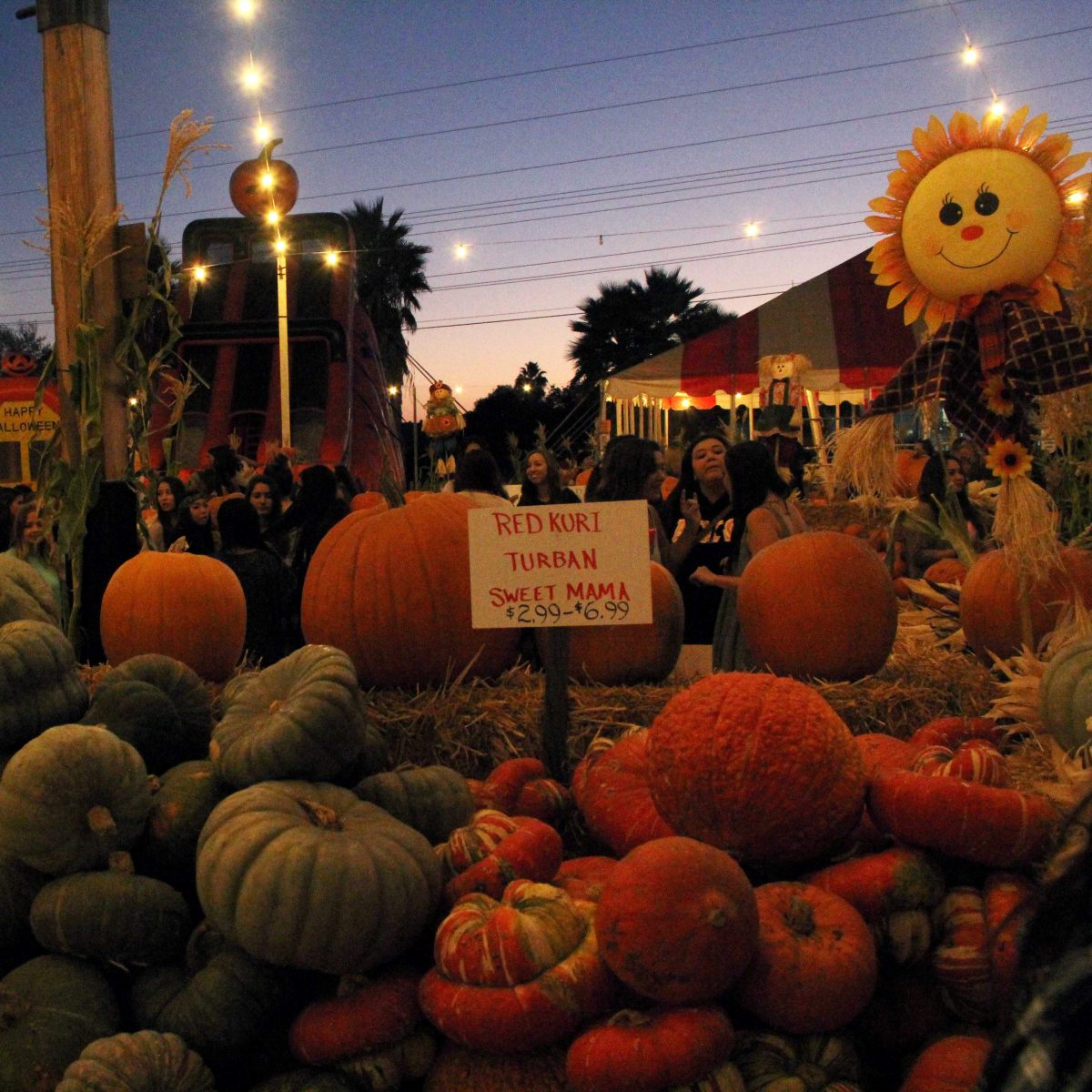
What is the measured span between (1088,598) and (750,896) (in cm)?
198

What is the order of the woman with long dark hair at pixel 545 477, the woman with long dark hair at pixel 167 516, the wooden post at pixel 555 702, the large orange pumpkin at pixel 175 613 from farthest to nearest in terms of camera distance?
the woman with long dark hair at pixel 167 516, the woman with long dark hair at pixel 545 477, the large orange pumpkin at pixel 175 613, the wooden post at pixel 555 702

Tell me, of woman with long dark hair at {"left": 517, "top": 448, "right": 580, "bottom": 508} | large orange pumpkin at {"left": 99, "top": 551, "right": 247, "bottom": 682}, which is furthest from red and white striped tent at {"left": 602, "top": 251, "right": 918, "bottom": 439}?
large orange pumpkin at {"left": 99, "top": 551, "right": 247, "bottom": 682}

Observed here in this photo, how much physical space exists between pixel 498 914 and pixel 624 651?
1.46 m

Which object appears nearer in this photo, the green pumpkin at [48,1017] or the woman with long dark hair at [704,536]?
the green pumpkin at [48,1017]

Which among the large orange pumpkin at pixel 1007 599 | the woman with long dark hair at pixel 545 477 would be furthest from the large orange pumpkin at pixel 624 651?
the woman with long dark hair at pixel 545 477

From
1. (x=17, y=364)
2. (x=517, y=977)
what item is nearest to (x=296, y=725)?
(x=517, y=977)

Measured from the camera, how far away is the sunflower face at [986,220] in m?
2.93

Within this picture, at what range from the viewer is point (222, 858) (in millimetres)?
1547

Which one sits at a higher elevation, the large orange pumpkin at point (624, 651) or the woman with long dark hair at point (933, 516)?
the woman with long dark hair at point (933, 516)

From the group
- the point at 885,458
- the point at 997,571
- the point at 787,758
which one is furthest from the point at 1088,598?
the point at 787,758

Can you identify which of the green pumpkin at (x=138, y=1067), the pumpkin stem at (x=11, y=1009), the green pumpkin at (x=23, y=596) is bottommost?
the green pumpkin at (x=138, y=1067)

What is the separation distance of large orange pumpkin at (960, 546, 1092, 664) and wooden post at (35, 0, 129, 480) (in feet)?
9.46

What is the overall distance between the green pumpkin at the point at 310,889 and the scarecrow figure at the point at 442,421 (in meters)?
10.0

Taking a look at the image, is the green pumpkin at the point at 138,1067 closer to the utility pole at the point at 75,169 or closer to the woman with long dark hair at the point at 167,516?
the utility pole at the point at 75,169
